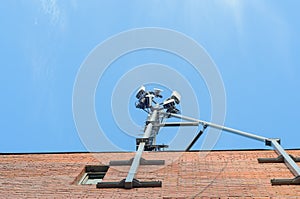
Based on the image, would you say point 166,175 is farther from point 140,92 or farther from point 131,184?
point 140,92

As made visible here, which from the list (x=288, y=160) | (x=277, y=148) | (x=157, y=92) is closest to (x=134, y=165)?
(x=288, y=160)

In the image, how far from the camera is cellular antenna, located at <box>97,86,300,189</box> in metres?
6.96

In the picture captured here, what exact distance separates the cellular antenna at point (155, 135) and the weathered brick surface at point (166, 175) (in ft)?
0.47

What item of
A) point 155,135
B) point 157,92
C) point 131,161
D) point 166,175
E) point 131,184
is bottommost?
point 131,184

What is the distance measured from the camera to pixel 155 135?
36.0ft

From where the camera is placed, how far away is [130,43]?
8344 mm

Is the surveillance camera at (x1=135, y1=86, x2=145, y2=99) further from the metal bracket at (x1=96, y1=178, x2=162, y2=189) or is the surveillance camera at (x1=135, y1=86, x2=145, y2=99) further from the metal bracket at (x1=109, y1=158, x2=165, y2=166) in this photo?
the metal bracket at (x1=96, y1=178, x2=162, y2=189)

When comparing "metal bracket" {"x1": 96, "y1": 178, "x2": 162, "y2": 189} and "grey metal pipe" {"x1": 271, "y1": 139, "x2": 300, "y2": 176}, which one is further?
"grey metal pipe" {"x1": 271, "y1": 139, "x2": 300, "y2": 176}

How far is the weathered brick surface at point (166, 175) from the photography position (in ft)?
21.7

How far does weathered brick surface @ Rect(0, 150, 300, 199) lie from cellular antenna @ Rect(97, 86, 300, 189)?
0.14 m

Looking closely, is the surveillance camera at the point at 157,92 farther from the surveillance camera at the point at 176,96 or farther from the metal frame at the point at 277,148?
the metal frame at the point at 277,148

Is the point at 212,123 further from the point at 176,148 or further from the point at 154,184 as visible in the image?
the point at 154,184

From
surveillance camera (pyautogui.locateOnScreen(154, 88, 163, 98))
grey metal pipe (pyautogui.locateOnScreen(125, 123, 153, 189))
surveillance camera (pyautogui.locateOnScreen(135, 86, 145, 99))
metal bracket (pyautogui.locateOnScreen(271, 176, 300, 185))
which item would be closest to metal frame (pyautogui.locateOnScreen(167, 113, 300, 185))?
metal bracket (pyautogui.locateOnScreen(271, 176, 300, 185))

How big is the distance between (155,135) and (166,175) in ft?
10.9
